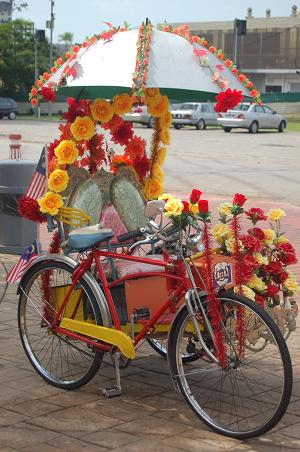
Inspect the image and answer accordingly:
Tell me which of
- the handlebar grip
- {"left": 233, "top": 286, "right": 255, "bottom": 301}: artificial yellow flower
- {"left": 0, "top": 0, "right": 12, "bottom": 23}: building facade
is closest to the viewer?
{"left": 233, "top": 286, "right": 255, "bottom": 301}: artificial yellow flower

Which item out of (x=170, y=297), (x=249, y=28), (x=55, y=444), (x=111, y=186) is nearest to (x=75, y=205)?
(x=111, y=186)

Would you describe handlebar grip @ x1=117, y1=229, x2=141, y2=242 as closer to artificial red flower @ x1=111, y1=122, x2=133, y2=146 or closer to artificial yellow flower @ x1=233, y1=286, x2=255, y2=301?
artificial yellow flower @ x1=233, y1=286, x2=255, y2=301

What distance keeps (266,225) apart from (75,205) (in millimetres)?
6154

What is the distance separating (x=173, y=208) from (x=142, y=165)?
147 cm

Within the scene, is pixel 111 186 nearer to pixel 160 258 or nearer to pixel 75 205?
pixel 75 205

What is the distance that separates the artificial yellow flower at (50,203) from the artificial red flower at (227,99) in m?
1.14

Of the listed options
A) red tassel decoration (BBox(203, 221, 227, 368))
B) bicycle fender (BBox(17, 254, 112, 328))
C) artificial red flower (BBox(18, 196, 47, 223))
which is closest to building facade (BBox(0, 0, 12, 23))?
artificial red flower (BBox(18, 196, 47, 223))

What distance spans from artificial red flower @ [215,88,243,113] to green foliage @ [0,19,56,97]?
66148 mm

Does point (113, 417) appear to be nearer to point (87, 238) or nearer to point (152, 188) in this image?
point (87, 238)

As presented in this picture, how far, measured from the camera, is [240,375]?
198 inches

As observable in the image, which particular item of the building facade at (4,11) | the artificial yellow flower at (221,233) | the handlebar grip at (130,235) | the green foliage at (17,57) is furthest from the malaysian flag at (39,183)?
the building facade at (4,11)

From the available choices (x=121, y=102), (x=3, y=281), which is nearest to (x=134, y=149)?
(x=121, y=102)

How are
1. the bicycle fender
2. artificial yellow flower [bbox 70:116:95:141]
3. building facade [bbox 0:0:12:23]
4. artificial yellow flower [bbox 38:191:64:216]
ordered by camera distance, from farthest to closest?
1. building facade [bbox 0:0:12:23]
2. artificial yellow flower [bbox 70:116:95:141]
3. artificial yellow flower [bbox 38:191:64:216]
4. the bicycle fender

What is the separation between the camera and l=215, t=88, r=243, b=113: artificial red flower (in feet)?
18.4
